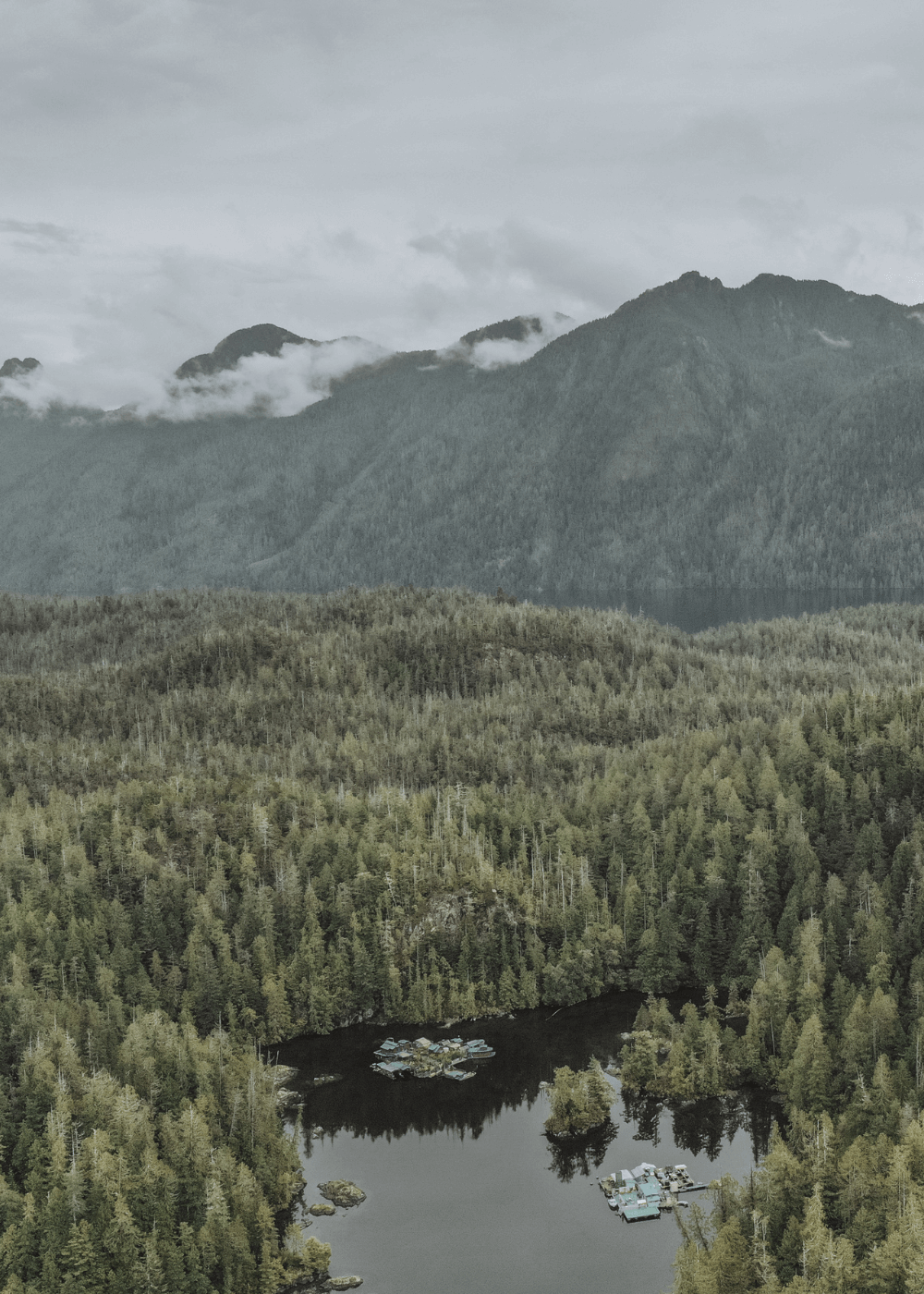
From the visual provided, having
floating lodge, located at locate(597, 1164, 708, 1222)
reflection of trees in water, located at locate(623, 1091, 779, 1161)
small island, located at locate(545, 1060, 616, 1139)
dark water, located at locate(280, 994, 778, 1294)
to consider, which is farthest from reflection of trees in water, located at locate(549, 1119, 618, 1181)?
floating lodge, located at locate(597, 1164, 708, 1222)

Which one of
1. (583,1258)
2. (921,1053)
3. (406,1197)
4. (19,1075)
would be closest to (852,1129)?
(921,1053)

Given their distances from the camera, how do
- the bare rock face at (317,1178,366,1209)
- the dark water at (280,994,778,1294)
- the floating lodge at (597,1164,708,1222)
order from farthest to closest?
the bare rock face at (317,1178,366,1209) < the floating lodge at (597,1164,708,1222) < the dark water at (280,994,778,1294)

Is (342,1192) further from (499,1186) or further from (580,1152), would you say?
(580,1152)

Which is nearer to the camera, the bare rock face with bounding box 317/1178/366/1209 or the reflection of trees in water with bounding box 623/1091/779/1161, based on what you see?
the bare rock face with bounding box 317/1178/366/1209

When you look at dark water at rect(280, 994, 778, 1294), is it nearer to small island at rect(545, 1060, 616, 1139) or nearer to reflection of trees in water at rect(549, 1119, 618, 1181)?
reflection of trees in water at rect(549, 1119, 618, 1181)

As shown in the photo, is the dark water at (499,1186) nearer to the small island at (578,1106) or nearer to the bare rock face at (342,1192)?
the bare rock face at (342,1192)

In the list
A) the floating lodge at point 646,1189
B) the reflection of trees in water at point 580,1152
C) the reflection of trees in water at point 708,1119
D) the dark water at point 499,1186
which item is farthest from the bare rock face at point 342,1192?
the reflection of trees in water at point 708,1119

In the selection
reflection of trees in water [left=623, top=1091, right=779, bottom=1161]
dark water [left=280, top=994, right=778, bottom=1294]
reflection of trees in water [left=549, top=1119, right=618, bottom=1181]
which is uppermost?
reflection of trees in water [left=623, top=1091, right=779, bottom=1161]
